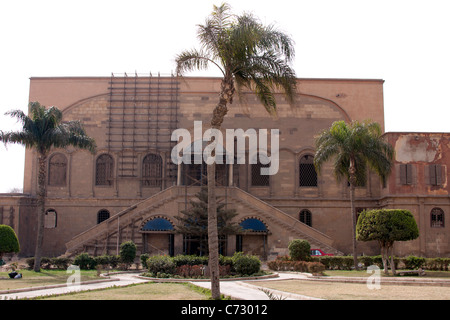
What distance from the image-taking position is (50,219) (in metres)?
42.0

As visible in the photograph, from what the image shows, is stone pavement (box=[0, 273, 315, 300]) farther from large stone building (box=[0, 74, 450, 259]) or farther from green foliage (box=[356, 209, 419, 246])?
large stone building (box=[0, 74, 450, 259])

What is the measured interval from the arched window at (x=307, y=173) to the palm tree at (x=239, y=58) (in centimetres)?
2319

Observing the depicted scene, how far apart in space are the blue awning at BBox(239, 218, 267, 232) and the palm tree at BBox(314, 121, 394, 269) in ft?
21.8

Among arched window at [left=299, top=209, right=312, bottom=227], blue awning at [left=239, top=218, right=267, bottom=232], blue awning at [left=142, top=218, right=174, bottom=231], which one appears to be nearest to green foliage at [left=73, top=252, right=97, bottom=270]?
blue awning at [left=142, top=218, right=174, bottom=231]

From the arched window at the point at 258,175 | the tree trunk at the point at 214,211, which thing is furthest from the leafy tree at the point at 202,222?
the tree trunk at the point at 214,211

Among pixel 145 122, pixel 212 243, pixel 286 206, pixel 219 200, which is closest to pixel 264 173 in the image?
pixel 286 206

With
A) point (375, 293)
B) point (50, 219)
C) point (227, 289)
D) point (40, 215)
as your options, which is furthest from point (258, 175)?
point (375, 293)

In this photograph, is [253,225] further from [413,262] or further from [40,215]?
[40,215]

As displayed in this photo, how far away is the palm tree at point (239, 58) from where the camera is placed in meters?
18.2

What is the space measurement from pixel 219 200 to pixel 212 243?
62.7 feet

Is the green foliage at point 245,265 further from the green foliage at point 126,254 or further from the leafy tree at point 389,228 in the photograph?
the green foliage at point 126,254

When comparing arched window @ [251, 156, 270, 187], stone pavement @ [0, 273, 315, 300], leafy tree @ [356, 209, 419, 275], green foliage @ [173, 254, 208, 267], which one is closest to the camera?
stone pavement @ [0, 273, 315, 300]

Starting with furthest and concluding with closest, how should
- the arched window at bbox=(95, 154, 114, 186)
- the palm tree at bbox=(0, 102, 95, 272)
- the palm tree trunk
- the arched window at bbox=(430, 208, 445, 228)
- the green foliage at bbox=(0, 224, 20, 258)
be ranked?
the arched window at bbox=(95, 154, 114, 186) → the arched window at bbox=(430, 208, 445, 228) → the palm tree at bbox=(0, 102, 95, 272) → the green foliage at bbox=(0, 224, 20, 258) → the palm tree trunk

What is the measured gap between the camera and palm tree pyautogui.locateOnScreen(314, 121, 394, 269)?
3147 cm
